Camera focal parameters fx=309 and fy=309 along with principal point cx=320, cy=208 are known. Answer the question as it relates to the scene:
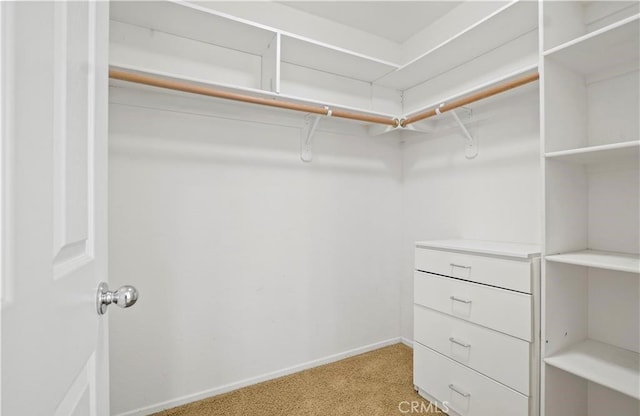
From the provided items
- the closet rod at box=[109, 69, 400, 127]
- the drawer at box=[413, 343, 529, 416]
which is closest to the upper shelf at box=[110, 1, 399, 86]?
the closet rod at box=[109, 69, 400, 127]

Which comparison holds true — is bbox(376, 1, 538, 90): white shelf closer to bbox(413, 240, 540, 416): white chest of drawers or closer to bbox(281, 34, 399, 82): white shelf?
bbox(281, 34, 399, 82): white shelf

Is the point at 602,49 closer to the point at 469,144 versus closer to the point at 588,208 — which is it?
the point at 588,208

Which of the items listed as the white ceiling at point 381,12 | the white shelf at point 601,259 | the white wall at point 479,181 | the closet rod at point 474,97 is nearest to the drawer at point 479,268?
the white shelf at point 601,259

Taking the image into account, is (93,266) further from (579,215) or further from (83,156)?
(579,215)

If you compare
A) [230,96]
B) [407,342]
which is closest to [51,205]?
[230,96]

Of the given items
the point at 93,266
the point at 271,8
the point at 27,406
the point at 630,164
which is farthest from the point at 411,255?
the point at 27,406

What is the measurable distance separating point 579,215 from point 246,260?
5.83ft

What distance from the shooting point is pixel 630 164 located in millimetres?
1324

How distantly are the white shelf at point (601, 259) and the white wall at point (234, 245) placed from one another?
51.7 inches

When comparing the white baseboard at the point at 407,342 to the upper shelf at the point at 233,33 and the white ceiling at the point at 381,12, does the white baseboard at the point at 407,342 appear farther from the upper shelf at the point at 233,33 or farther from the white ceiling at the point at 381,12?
the white ceiling at the point at 381,12

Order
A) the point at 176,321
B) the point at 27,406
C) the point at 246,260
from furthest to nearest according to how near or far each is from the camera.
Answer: the point at 246,260
the point at 176,321
the point at 27,406

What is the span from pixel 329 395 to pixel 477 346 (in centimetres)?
90

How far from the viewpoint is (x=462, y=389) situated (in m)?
1.59

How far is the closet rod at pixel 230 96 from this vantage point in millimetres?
1398
